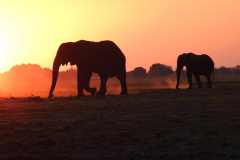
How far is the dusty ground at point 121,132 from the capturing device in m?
12.8

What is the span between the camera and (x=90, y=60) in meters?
33.5

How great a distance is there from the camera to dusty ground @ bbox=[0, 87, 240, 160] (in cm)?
1280

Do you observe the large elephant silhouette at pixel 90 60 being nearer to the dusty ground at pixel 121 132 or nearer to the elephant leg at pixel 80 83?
the elephant leg at pixel 80 83

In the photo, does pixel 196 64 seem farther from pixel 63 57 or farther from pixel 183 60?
pixel 63 57

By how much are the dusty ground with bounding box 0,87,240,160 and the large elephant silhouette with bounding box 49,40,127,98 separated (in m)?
12.0

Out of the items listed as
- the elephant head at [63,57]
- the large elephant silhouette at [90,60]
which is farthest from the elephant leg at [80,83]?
the elephant head at [63,57]

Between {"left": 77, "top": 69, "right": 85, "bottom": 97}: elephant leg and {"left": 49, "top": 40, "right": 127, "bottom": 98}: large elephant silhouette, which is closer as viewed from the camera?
{"left": 77, "top": 69, "right": 85, "bottom": 97}: elephant leg

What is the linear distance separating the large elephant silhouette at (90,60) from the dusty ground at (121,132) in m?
12.0

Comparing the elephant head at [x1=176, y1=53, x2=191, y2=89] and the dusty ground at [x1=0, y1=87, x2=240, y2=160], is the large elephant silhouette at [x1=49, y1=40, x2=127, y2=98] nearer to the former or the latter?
the elephant head at [x1=176, y1=53, x2=191, y2=89]

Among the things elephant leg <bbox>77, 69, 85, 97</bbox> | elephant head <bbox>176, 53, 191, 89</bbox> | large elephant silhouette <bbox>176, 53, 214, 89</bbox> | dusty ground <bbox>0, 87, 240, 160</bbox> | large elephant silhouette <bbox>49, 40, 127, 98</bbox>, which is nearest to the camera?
dusty ground <bbox>0, 87, 240, 160</bbox>

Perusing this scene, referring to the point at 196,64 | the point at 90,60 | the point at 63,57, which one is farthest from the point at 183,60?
the point at 63,57

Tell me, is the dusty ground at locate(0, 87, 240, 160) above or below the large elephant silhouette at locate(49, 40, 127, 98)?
below

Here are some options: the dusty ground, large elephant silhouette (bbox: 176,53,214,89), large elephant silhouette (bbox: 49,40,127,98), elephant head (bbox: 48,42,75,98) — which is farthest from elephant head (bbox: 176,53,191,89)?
the dusty ground

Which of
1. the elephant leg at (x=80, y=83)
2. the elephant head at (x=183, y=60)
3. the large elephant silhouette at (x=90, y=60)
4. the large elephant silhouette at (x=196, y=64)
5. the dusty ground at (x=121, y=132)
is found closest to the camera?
the dusty ground at (x=121, y=132)
